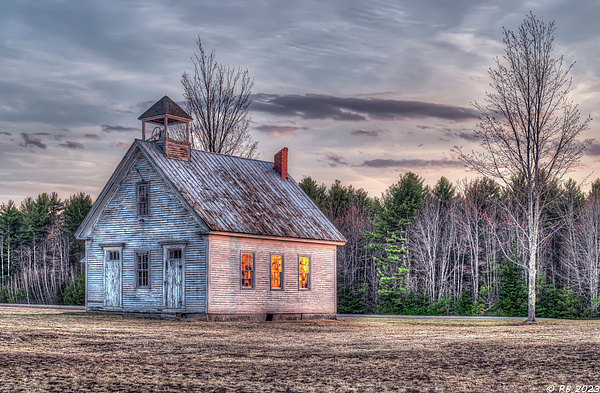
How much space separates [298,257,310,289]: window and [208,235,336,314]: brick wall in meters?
0.23

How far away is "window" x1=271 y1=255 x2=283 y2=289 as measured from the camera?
94.4ft

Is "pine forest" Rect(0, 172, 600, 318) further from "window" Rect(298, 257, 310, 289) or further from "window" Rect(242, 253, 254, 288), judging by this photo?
"window" Rect(242, 253, 254, 288)

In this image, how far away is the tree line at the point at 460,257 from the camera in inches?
1630

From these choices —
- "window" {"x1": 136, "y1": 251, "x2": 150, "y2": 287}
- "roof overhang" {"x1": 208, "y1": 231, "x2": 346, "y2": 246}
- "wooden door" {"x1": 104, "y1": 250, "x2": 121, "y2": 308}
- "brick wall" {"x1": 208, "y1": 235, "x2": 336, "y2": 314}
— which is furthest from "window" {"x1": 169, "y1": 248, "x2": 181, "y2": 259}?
"wooden door" {"x1": 104, "y1": 250, "x2": 121, "y2": 308}

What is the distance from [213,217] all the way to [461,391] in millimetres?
18356

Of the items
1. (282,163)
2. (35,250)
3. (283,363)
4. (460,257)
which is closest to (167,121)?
(282,163)

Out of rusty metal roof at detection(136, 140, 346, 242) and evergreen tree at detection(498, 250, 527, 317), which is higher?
rusty metal roof at detection(136, 140, 346, 242)

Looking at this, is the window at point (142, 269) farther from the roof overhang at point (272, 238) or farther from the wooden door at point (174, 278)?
the roof overhang at point (272, 238)

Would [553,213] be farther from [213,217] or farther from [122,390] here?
[122,390]

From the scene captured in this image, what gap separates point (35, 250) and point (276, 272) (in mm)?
51475

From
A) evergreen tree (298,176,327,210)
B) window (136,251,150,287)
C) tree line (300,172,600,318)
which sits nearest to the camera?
window (136,251,150,287)

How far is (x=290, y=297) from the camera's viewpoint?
96.4 feet

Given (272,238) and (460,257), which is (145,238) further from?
(460,257)

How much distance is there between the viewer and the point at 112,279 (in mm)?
29047
